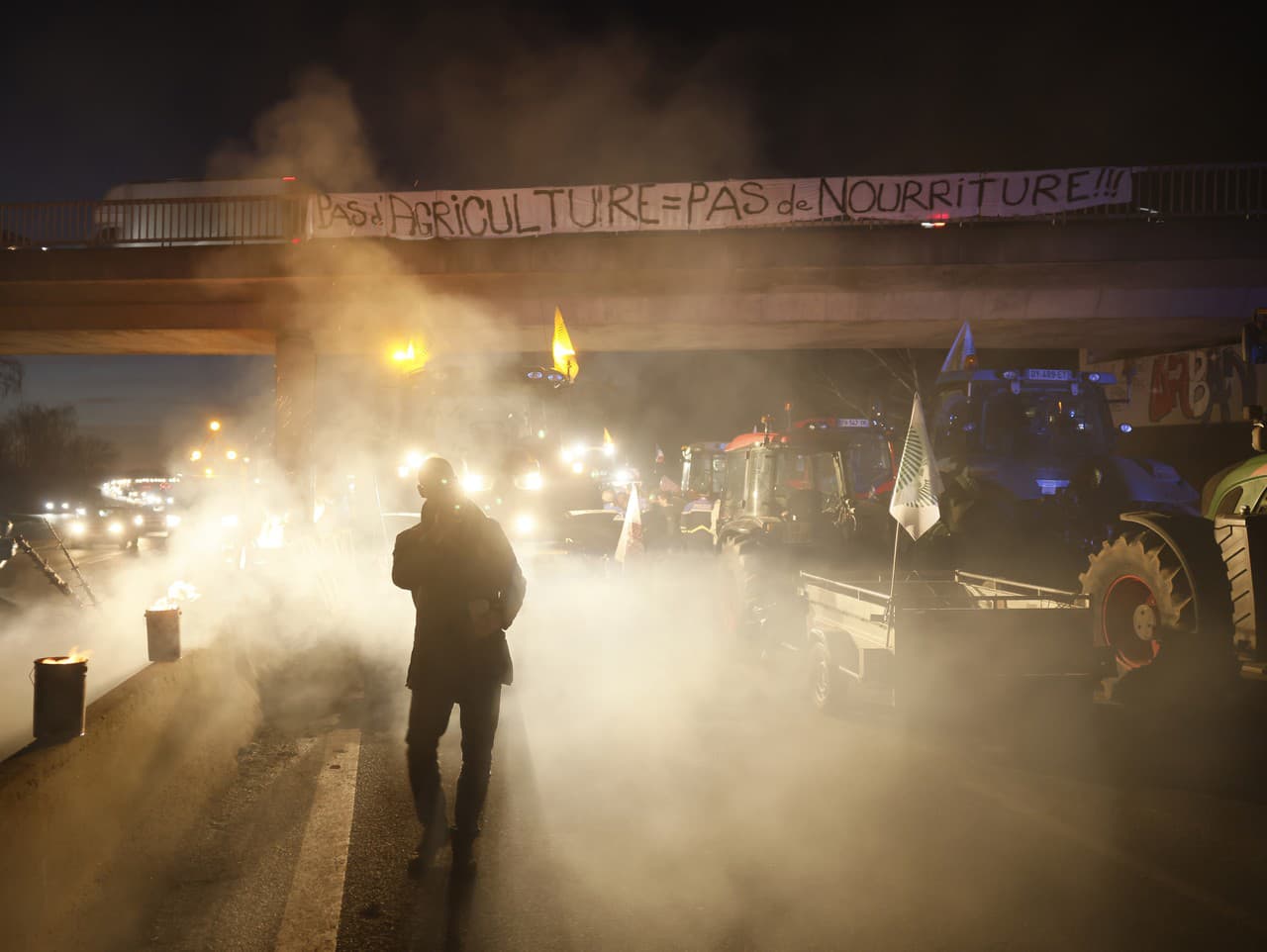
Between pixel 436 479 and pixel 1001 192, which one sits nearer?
pixel 436 479

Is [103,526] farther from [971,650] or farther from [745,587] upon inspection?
[971,650]

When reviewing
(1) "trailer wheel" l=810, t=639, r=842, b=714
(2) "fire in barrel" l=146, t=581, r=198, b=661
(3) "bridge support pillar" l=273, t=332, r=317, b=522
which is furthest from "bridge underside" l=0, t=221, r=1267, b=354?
(1) "trailer wheel" l=810, t=639, r=842, b=714

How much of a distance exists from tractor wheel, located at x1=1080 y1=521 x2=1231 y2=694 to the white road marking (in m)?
4.92

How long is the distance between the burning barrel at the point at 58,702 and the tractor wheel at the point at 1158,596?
593 cm

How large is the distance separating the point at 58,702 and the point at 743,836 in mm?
3082

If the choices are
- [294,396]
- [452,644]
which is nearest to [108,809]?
[452,644]

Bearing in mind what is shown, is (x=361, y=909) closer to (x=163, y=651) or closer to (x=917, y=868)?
(x=917, y=868)

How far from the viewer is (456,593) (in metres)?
4.32

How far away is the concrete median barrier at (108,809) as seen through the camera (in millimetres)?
3064

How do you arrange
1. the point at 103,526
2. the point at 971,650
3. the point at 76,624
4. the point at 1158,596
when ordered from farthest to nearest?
1. the point at 103,526
2. the point at 76,624
3. the point at 1158,596
4. the point at 971,650

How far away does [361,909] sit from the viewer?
142 inches

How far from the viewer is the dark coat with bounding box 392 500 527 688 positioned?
4309 mm

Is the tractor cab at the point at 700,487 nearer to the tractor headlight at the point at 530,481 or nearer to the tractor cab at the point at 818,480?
the tractor cab at the point at 818,480

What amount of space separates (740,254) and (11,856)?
1646 cm
